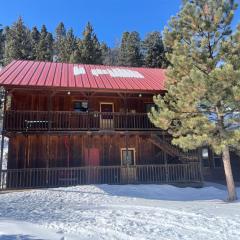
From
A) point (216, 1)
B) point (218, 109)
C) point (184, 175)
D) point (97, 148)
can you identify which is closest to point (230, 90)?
point (218, 109)

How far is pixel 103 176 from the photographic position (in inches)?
786

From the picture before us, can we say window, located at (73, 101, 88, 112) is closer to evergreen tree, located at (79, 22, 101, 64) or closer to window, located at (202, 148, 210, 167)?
window, located at (202, 148, 210, 167)

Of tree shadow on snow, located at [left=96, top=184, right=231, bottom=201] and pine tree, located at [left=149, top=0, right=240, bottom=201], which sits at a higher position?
pine tree, located at [left=149, top=0, right=240, bottom=201]

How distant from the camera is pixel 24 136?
19438 mm

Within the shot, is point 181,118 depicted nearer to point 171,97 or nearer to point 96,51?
point 171,97

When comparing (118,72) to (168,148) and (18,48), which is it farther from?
(18,48)

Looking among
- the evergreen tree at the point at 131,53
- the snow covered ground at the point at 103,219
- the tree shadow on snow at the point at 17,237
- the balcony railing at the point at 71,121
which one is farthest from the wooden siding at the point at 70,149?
the evergreen tree at the point at 131,53

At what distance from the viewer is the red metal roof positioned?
18641mm

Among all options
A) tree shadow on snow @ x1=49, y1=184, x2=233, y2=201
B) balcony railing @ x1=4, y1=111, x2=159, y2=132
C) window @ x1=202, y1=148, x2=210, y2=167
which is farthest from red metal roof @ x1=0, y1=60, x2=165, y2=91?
window @ x1=202, y1=148, x2=210, y2=167

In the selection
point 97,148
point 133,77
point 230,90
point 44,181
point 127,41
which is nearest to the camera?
point 230,90

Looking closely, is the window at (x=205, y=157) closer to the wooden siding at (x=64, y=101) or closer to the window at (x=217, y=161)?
the window at (x=217, y=161)

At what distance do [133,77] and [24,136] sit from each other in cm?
909

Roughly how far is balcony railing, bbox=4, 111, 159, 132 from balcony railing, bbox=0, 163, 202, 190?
266cm

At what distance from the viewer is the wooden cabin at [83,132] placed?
1830 cm
